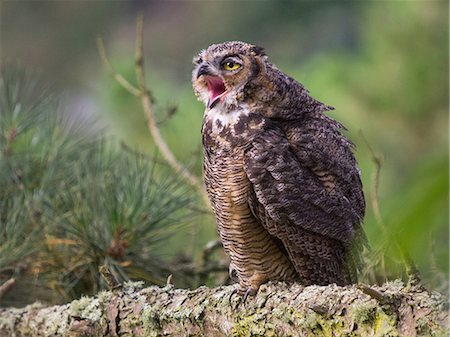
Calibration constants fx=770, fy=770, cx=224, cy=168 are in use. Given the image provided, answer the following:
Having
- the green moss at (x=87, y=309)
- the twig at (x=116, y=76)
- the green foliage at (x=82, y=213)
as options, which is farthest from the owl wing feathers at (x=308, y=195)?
the twig at (x=116, y=76)

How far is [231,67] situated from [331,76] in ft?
9.06

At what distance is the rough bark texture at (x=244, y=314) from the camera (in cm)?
102

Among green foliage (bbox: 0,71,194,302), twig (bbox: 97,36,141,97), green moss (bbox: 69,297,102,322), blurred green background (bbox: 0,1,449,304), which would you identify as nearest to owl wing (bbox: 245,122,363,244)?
blurred green background (bbox: 0,1,449,304)

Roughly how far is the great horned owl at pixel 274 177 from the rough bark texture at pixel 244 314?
86mm

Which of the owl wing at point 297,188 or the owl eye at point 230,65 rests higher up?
the owl eye at point 230,65

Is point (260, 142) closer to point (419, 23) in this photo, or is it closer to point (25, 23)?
point (419, 23)

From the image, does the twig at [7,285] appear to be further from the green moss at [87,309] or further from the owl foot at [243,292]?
the owl foot at [243,292]

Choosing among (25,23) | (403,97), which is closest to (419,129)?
(403,97)

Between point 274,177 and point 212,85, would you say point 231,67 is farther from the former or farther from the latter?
point 274,177

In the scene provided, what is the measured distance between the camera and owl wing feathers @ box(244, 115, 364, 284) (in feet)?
4.85

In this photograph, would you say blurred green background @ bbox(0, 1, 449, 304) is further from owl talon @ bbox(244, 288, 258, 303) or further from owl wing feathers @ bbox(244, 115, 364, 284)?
owl talon @ bbox(244, 288, 258, 303)

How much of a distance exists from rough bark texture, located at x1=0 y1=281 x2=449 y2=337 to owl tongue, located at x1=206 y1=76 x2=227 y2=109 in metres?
0.39

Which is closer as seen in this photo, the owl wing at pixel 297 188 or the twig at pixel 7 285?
the owl wing at pixel 297 188

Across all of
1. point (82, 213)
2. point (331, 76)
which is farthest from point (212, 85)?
point (331, 76)
